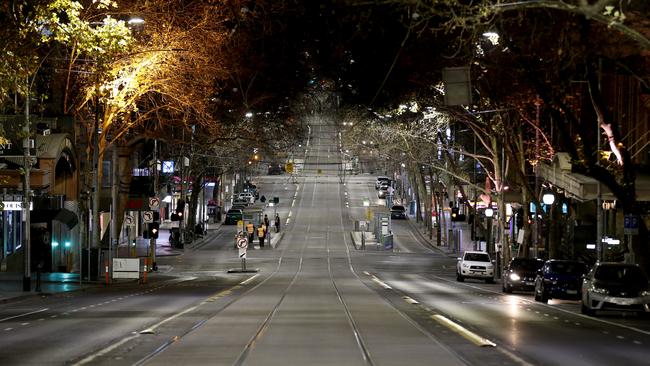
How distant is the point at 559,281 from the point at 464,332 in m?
15.3

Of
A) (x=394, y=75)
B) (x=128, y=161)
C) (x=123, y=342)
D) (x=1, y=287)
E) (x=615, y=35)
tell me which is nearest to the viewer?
(x=123, y=342)

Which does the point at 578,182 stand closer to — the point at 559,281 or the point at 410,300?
the point at 559,281

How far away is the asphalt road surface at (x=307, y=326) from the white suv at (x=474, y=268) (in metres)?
3.08

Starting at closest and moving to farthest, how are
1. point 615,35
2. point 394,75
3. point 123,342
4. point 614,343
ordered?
point 123,342
point 614,343
point 615,35
point 394,75

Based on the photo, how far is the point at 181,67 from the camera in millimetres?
37156

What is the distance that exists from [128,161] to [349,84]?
64.5 ft

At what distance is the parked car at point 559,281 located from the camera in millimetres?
35719

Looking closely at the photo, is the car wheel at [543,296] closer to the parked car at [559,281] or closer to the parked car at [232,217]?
the parked car at [559,281]

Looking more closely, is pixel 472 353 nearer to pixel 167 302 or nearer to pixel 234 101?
pixel 167 302

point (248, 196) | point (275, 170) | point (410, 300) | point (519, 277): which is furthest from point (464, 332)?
point (275, 170)

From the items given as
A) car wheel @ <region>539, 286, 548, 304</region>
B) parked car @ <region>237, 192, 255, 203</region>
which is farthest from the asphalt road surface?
parked car @ <region>237, 192, 255, 203</region>

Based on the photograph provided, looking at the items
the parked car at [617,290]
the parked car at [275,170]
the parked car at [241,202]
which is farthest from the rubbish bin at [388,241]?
the parked car at [275,170]

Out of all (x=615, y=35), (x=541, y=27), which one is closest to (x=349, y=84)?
(x=615, y=35)

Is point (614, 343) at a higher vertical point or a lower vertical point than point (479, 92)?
lower
